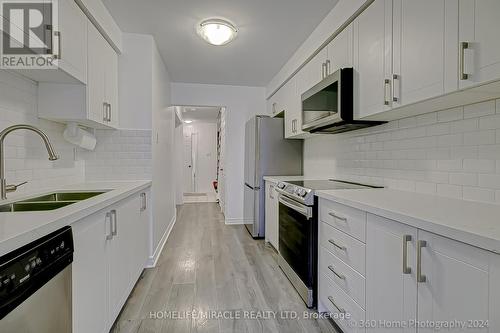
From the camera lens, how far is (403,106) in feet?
4.84

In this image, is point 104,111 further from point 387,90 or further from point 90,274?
point 387,90

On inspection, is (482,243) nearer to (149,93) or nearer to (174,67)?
(149,93)

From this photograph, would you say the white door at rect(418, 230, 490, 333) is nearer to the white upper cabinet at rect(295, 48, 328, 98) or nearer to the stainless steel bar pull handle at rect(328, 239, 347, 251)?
the stainless steel bar pull handle at rect(328, 239, 347, 251)

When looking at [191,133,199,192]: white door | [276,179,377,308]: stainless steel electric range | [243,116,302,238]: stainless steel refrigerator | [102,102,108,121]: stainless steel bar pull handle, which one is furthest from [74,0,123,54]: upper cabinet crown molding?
[191,133,199,192]: white door

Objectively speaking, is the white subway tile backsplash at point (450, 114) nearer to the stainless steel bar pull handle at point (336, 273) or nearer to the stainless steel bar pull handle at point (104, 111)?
the stainless steel bar pull handle at point (336, 273)

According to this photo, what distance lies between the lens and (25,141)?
5.58ft

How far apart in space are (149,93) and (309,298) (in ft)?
7.90

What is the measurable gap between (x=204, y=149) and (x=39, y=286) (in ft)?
25.5

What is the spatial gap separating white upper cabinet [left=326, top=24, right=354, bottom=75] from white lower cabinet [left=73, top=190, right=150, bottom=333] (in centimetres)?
197

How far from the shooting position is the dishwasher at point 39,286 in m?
0.74

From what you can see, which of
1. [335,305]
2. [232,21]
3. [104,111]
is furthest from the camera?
[232,21]

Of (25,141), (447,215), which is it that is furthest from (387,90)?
(25,141)

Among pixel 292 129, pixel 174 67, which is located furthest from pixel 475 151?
pixel 174 67

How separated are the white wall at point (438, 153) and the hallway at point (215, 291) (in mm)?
1148
